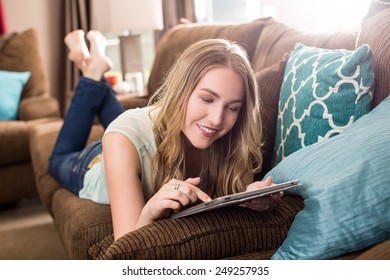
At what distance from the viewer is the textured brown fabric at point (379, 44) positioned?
97 cm

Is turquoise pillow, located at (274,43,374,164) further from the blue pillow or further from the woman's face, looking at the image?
the blue pillow

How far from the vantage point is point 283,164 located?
3.00 feet

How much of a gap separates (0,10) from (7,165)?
0.99 metres

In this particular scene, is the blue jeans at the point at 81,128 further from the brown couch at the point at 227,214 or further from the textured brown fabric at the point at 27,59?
the textured brown fabric at the point at 27,59

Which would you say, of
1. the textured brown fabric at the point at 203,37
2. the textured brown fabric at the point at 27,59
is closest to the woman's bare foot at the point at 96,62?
the textured brown fabric at the point at 203,37

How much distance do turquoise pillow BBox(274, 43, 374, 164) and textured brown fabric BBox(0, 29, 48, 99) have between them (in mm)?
1469

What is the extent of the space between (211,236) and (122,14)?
106cm

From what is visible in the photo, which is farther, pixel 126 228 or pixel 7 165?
pixel 7 165

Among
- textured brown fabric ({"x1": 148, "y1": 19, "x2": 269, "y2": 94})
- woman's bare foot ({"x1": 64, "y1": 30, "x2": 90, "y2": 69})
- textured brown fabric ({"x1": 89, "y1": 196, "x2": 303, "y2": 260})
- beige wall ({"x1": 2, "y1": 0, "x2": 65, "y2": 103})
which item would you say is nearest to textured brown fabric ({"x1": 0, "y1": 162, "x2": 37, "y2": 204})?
beige wall ({"x1": 2, "y1": 0, "x2": 65, "y2": 103})

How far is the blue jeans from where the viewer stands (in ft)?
4.82

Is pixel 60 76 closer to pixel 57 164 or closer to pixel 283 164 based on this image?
pixel 57 164

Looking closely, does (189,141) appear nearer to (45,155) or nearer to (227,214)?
(227,214)

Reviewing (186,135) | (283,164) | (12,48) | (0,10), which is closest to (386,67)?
(283,164)

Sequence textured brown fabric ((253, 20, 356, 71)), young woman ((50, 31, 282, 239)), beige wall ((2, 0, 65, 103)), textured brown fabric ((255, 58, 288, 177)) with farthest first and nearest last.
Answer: beige wall ((2, 0, 65, 103)) → textured brown fabric ((253, 20, 356, 71)) → textured brown fabric ((255, 58, 288, 177)) → young woman ((50, 31, 282, 239))
